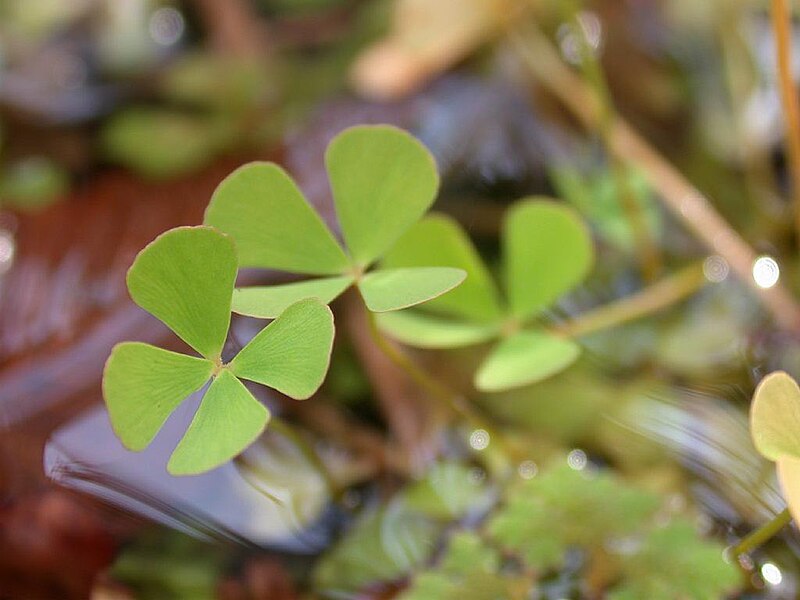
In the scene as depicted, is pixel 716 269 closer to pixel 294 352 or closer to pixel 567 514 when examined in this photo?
pixel 567 514

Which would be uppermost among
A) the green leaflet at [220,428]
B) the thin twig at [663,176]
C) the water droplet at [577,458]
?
the green leaflet at [220,428]

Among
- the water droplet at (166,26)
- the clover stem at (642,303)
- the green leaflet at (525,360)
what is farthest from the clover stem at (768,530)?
the water droplet at (166,26)

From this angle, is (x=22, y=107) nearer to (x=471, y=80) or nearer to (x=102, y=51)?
(x=102, y=51)

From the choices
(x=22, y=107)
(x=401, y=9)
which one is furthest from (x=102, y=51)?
(x=401, y=9)

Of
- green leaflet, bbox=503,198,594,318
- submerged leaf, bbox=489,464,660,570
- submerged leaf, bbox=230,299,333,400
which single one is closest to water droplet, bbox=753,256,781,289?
green leaflet, bbox=503,198,594,318

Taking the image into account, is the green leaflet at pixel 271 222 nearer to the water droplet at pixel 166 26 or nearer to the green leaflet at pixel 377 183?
the green leaflet at pixel 377 183

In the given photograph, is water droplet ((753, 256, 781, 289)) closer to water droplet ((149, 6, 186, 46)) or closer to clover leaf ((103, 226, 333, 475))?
clover leaf ((103, 226, 333, 475))

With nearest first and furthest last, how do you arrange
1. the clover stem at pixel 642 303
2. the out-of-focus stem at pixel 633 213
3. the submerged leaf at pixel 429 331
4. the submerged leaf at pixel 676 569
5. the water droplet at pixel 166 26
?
the submerged leaf at pixel 676 569
the submerged leaf at pixel 429 331
the clover stem at pixel 642 303
the out-of-focus stem at pixel 633 213
the water droplet at pixel 166 26
